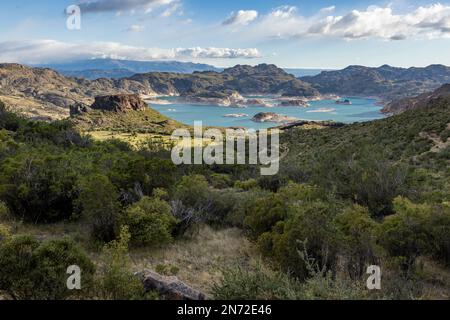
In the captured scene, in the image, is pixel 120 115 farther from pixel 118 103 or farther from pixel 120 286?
pixel 120 286

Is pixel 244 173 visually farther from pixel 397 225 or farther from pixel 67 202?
pixel 397 225

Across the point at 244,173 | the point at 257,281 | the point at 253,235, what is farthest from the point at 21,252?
the point at 244,173

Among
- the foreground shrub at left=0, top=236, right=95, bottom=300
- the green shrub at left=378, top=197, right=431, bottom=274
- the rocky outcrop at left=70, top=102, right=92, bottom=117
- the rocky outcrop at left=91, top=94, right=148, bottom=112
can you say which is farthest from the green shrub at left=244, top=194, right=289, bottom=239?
the rocky outcrop at left=91, top=94, right=148, bottom=112

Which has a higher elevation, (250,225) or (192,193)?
(192,193)

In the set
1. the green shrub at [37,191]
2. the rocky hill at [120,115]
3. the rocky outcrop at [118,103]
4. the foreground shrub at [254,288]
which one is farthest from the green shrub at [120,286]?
the rocky outcrop at [118,103]

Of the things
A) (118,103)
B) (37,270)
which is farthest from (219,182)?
(118,103)

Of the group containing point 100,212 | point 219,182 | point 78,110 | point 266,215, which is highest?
point 78,110

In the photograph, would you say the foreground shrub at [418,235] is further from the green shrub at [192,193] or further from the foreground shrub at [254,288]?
the green shrub at [192,193]
